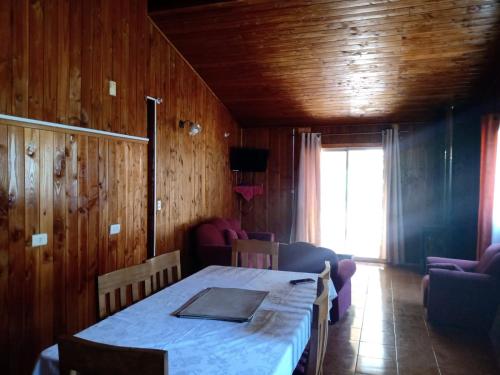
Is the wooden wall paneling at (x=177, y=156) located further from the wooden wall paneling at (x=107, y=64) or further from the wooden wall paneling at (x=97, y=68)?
the wooden wall paneling at (x=97, y=68)

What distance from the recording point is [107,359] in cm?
103

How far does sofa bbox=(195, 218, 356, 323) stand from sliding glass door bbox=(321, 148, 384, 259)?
2628 mm

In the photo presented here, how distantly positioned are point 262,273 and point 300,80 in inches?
128

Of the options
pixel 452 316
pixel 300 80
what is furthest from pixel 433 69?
pixel 452 316

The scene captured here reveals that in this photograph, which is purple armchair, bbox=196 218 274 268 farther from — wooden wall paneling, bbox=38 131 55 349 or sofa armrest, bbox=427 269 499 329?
sofa armrest, bbox=427 269 499 329

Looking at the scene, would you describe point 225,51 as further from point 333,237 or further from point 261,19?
point 333,237

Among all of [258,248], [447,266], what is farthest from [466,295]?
[258,248]

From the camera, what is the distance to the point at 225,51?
14.9 feet

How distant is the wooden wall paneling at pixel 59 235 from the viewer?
2809 mm

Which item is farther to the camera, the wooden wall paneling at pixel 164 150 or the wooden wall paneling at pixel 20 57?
the wooden wall paneling at pixel 164 150

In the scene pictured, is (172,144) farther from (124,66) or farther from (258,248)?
(258,248)

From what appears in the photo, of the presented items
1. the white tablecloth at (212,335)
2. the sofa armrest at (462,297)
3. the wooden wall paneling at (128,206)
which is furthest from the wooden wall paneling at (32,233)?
the sofa armrest at (462,297)

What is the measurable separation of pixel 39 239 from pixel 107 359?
1990 mm

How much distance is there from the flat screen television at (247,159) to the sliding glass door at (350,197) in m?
1.14
